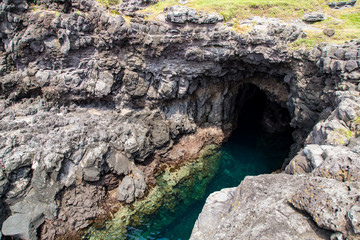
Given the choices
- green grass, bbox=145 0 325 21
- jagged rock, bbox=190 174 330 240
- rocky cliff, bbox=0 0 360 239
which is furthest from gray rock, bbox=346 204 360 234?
green grass, bbox=145 0 325 21

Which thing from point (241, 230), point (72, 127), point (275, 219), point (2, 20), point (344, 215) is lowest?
point (72, 127)

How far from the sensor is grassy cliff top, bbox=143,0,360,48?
23719mm

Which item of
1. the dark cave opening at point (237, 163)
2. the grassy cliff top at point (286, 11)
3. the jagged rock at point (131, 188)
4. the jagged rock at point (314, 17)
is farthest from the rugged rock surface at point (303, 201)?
the jagged rock at point (314, 17)

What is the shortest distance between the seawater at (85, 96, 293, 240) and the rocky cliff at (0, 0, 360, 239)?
5.93ft

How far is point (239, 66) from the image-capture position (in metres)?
27.9

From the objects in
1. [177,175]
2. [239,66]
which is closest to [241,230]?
[177,175]

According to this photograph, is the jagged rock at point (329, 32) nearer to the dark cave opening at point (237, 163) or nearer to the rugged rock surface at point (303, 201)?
the rugged rock surface at point (303, 201)

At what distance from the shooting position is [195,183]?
25.5m

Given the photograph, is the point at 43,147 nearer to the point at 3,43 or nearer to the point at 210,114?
the point at 3,43

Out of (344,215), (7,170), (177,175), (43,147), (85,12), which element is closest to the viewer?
(344,215)

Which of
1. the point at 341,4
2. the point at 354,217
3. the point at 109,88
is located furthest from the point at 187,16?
the point at 354,217

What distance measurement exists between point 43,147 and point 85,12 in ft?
46.0

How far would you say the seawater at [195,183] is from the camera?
68.0ft

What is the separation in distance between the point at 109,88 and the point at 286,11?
21.4 meters
